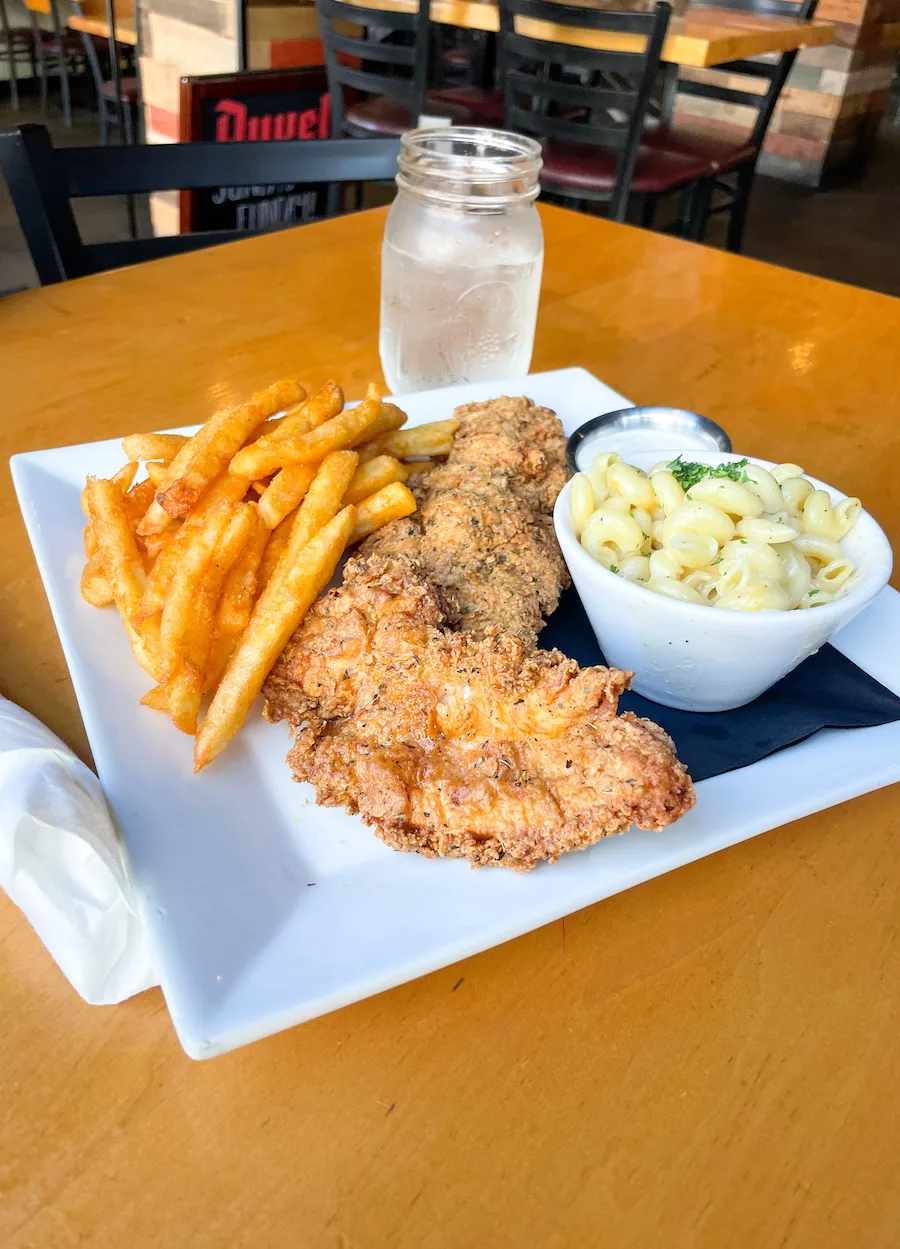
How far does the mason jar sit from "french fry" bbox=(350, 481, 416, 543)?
693mm

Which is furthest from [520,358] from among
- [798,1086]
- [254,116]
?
[254,116]

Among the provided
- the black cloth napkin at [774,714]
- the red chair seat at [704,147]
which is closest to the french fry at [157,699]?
the black cloth napkin at [774,714]

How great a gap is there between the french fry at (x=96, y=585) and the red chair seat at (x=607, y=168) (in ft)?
13.4

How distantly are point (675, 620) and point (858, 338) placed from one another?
176 cm

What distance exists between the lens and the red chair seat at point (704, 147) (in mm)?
5168

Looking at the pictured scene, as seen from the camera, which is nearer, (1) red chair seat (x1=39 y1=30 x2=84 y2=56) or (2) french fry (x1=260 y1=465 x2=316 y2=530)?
(2) french fry (x1=260 y1=465 x2=316 y2=530)

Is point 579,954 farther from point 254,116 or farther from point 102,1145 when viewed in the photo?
point 254,116

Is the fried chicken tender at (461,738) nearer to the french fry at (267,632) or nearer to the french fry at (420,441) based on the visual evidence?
the french fry at (267,632)

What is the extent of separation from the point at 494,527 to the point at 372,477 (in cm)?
21

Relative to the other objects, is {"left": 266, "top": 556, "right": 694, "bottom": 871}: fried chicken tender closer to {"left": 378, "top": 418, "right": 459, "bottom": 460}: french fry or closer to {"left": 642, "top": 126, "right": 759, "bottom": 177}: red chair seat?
{"left": 378, "top": 418, "right": 459, "bottom": 460}: french fry

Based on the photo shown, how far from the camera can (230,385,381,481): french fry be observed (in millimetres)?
1341

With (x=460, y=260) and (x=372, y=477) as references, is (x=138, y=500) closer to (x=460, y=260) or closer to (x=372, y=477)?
(x=372, y=477)

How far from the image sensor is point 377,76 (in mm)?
4492

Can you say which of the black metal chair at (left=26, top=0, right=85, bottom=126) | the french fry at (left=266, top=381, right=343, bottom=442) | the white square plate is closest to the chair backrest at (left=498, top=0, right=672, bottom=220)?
the french fry at (left=266, top=381, right=343, bottom=442)
